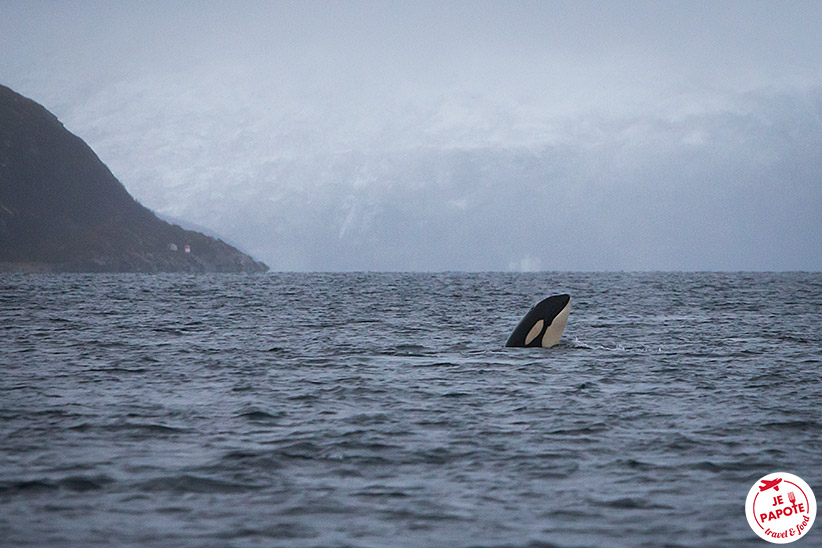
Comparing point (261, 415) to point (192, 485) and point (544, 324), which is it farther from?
point (544, 324)

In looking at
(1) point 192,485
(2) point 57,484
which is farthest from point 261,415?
(2) point 57,484

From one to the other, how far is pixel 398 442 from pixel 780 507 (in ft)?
15.1

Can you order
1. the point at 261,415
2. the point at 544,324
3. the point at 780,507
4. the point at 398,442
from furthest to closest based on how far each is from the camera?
the point at 544,324 → the point at 261,415 → the point at 398,442 → the point at 780,507

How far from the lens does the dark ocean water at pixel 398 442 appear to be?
7.12 metres

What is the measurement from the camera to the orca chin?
2095cm

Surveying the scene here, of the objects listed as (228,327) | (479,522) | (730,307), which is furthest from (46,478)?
(730,307)

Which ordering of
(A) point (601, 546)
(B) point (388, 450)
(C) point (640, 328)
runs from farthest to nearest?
1. (C) point (640, 328)
2. (B) point (388, 450)
3. (A) point (601, 546)

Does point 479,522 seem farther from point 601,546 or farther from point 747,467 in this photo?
point 747,467

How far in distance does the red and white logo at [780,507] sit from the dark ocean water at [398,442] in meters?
0.15

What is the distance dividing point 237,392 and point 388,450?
5.01 m

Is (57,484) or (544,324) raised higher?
(544,324)

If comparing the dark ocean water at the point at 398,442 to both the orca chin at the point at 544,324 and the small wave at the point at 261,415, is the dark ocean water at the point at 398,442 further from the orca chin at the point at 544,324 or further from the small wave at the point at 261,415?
the orca chin at the point at 544,324

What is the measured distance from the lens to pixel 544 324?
21.2 m

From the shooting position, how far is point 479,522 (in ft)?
23.5
